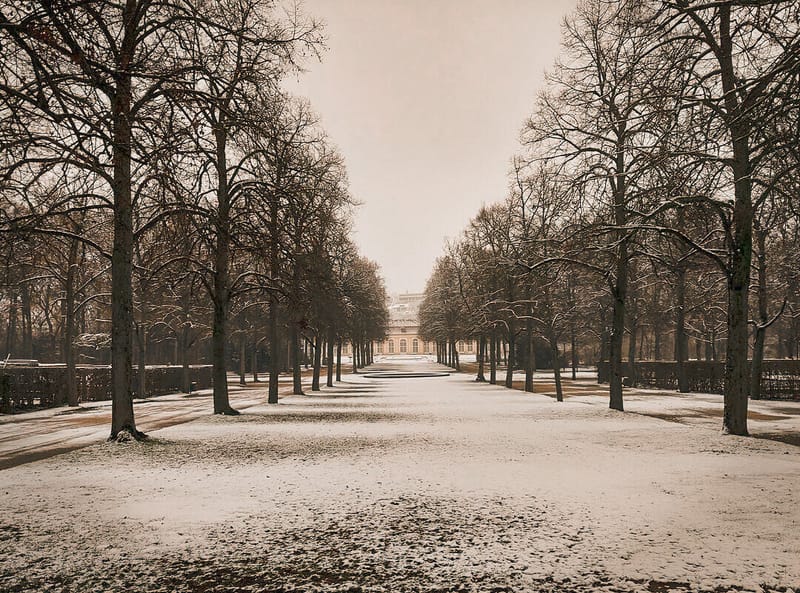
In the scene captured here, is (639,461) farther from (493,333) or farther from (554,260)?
(493,333)

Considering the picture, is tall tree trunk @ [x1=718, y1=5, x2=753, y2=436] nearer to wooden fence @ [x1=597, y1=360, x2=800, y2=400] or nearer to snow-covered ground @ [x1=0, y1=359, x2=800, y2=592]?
snow-covered ground @ [x1=0, y1=359, x2=800, y2=592]

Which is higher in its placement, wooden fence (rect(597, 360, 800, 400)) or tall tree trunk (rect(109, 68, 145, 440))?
tall tree trunk (rect(109, 68, 145, 440))

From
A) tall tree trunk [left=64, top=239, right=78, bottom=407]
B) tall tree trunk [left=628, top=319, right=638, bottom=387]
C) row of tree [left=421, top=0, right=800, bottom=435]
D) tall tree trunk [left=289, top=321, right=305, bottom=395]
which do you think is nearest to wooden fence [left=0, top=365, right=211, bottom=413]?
tall tree trunk [left=64, top=239, right=78, bottom=407]

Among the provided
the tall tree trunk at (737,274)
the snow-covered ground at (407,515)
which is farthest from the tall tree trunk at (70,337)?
the tall tree trunk at (737,274)

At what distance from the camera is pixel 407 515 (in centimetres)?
755

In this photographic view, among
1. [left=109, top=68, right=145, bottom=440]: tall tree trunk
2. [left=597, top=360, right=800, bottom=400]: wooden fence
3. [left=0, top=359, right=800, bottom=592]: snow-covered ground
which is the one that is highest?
[left=109, top=68, right=145, bottom=440]: tall tree trunk

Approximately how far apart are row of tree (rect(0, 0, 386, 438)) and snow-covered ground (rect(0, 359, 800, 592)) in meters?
4.00

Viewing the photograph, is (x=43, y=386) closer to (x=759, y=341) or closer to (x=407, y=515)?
(x=407, y=515)

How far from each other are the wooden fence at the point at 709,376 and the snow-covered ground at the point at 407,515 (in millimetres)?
18028

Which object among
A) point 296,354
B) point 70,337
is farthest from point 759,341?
point 70,337

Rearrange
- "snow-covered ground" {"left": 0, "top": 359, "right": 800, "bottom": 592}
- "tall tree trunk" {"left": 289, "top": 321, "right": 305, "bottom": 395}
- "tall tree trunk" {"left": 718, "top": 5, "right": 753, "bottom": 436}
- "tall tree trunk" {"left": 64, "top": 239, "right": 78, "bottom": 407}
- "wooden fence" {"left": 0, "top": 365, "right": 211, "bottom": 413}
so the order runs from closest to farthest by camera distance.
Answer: "snow-covered ground" {"left": 0, "top": 359, "right": 800, "bottom": 592}, "tall tree trunk" {"left": 718, "top": 5, "right": 753, "bottom": 436}, "wooden fence" {"left": 0, "top": 365, "right": 211, "bottom": 413}, "tall tree trunk" {"left": 64, "top": 239, "right": 78, "bottom": 407}, "tall tree trunk" {"left": 289, "top": 321, "right": 305, "bottom": 395}

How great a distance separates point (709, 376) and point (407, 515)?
3109cm

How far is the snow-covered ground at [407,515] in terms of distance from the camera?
5.53m

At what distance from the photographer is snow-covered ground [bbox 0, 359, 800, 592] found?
5.53m
